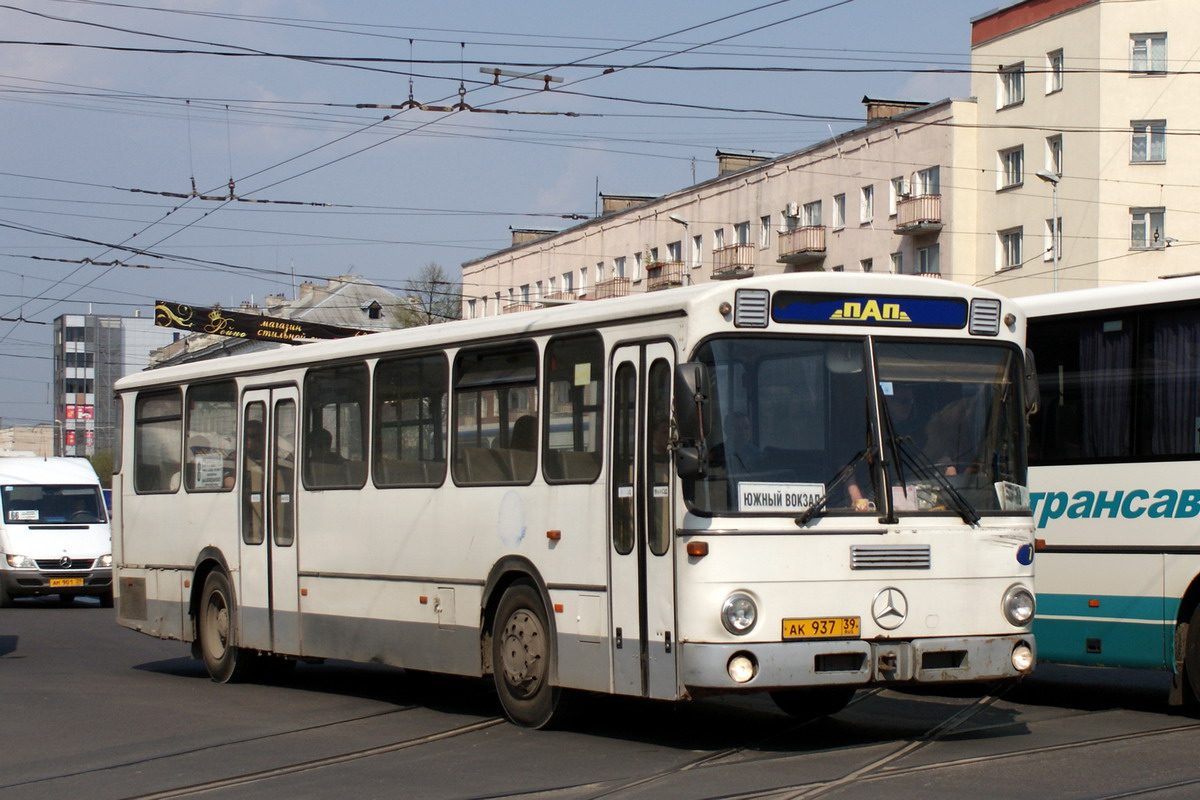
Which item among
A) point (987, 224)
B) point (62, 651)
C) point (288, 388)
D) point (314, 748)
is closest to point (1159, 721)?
point (314, 748)

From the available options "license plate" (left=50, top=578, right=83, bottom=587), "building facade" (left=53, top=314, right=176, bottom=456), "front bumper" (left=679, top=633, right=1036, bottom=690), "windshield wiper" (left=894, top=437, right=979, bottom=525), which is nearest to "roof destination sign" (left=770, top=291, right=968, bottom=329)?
"windshield wiper" (left=894, top=437, right=979, bottom=525)

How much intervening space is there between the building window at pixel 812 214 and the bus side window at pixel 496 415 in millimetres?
47352

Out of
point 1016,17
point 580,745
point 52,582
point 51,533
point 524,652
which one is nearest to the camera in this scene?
point 580,745

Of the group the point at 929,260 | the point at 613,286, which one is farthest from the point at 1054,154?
the point at 613,286

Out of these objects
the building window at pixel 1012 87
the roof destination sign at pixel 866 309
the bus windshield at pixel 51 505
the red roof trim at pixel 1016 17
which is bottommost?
the bus windshield at pixel 51 505

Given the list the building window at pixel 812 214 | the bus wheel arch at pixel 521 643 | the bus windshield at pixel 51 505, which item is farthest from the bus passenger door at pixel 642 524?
the building window at pixel 812 214

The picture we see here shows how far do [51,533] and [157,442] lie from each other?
13.3 m

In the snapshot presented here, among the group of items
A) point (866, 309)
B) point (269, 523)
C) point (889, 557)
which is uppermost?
point (866, 309)

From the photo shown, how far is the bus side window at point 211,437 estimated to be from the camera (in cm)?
1540

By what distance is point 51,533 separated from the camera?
95.0ft

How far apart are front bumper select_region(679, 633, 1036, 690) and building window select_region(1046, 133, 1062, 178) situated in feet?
141

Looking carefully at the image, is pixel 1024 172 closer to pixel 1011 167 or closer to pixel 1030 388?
pixel 1011 167

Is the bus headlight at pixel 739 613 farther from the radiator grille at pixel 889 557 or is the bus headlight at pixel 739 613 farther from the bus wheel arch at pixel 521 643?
the bus wheel arch at pixel 521 643

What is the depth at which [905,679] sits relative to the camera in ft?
32.2
